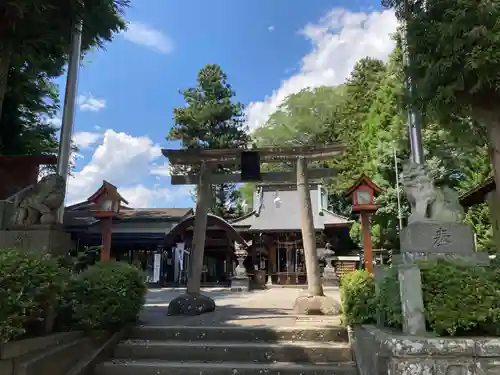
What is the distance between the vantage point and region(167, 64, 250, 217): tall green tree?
27844 millimetres

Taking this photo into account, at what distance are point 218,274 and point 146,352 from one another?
18.6 meters

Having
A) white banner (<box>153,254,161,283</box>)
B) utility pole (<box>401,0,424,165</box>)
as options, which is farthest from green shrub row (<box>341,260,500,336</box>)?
white banner (<box>153,254,161,283</box>)

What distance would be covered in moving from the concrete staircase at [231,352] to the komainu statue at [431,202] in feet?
6.41

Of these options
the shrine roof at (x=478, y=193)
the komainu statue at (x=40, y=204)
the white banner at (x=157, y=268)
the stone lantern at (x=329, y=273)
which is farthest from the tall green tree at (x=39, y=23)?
the stone lantern at (x=329, y=273)

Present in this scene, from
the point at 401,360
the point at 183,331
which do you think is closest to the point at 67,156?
the point at 183,331

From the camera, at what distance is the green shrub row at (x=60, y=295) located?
3609 millimetres

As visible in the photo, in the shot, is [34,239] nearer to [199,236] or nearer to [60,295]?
[60,295]

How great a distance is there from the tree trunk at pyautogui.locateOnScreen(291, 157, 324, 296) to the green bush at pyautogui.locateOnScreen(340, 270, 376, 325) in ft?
6.67

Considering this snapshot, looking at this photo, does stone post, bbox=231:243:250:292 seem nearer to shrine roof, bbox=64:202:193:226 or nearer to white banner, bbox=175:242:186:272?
white banner, bbox=175:242:186:272

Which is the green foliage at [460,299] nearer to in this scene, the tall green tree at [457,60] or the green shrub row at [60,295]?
the tall green tree at [457,60]

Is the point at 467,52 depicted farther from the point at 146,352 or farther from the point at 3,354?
the point at 3,354

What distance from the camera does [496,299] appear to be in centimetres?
321

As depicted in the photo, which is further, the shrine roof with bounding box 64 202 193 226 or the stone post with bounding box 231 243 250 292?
the shrine roof with bounding box 64 202 193 226

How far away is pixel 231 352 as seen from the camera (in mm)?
5004
